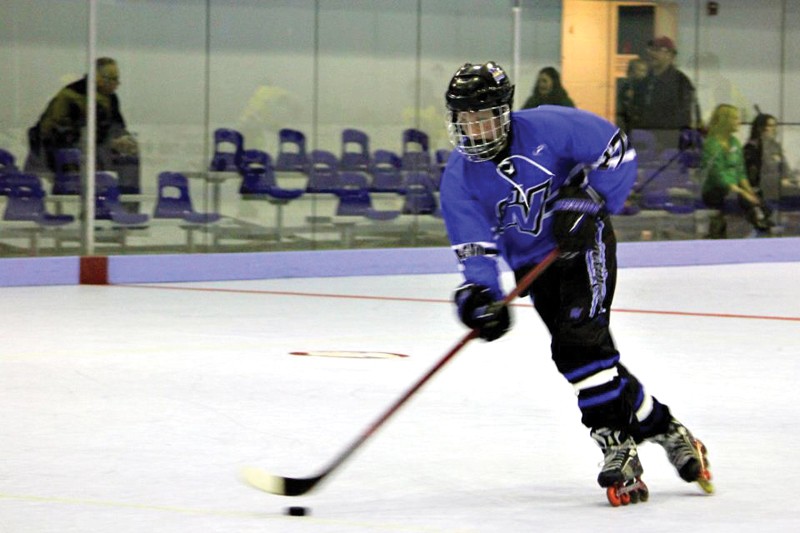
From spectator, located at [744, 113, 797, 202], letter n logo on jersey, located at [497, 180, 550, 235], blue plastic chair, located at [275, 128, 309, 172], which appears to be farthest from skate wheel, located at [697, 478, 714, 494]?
spectator, located at [744, 113, 797, 202]

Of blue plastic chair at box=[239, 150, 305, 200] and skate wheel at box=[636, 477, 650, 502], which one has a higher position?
blue plastic chair at box=[239, 150, 305, 200]

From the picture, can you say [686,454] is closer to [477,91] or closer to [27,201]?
[477,91]

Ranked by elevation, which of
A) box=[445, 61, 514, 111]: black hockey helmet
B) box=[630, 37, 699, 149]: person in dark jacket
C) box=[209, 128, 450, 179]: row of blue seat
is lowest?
box=[209, 128, 450, 179]: row of blue seat

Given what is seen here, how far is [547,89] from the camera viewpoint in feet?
35.9

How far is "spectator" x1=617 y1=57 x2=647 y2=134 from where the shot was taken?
11359 mm

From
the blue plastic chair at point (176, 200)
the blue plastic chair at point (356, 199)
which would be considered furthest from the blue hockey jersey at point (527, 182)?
the blue plastic chair at point (356, 199)

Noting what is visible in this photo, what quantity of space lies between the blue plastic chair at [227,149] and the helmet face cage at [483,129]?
21.4ft

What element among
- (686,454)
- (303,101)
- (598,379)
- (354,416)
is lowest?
(354,416)

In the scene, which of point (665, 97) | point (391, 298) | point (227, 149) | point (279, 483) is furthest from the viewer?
point (665, 97)

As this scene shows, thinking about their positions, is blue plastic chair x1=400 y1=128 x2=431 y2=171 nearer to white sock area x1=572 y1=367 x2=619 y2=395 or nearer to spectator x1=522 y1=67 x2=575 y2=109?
spectator x1=522 y1=67 x2=575 y2=109

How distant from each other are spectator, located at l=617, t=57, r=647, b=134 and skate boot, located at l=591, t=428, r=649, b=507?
789cm

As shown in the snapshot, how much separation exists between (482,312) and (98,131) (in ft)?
20.5

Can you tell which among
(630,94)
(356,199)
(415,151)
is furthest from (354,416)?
(630,94)

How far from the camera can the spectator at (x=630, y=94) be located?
37.3 ft
